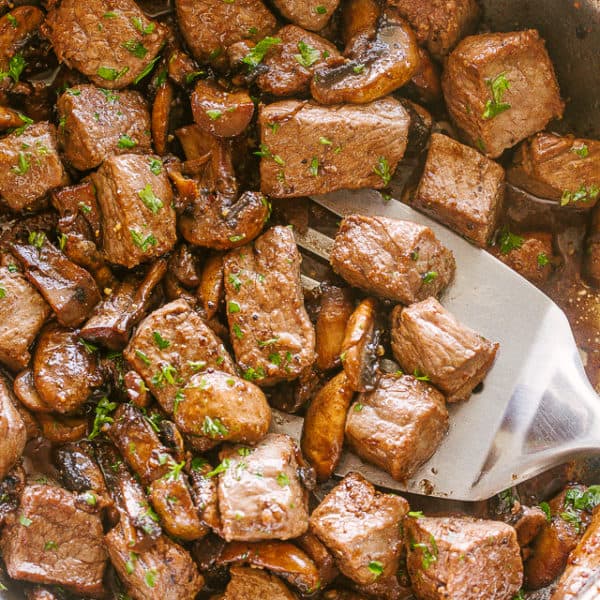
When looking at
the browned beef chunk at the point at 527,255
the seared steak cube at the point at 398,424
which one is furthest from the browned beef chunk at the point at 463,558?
the browned beef chunk at the point at 527,255

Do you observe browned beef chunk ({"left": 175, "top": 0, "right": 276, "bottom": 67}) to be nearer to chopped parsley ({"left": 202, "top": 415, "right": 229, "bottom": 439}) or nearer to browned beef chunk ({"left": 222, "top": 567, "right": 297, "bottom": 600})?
chopped parsley ({"left": 202, "top": 415, "right": 229, "bottom": 439})

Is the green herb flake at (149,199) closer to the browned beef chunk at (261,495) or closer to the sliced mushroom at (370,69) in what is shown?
the sliced mushroom at (370,69)

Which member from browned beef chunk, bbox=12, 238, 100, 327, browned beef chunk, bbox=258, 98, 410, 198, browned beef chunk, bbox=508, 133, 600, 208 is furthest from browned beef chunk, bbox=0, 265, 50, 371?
browned beef chunk, bbox=508, 133, 600, 208

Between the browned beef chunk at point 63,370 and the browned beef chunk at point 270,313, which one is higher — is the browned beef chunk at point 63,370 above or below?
below

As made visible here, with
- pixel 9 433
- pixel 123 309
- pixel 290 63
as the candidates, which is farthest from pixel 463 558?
pixel 290 63

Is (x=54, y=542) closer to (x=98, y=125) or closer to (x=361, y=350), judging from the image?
(x=361, y=350)
